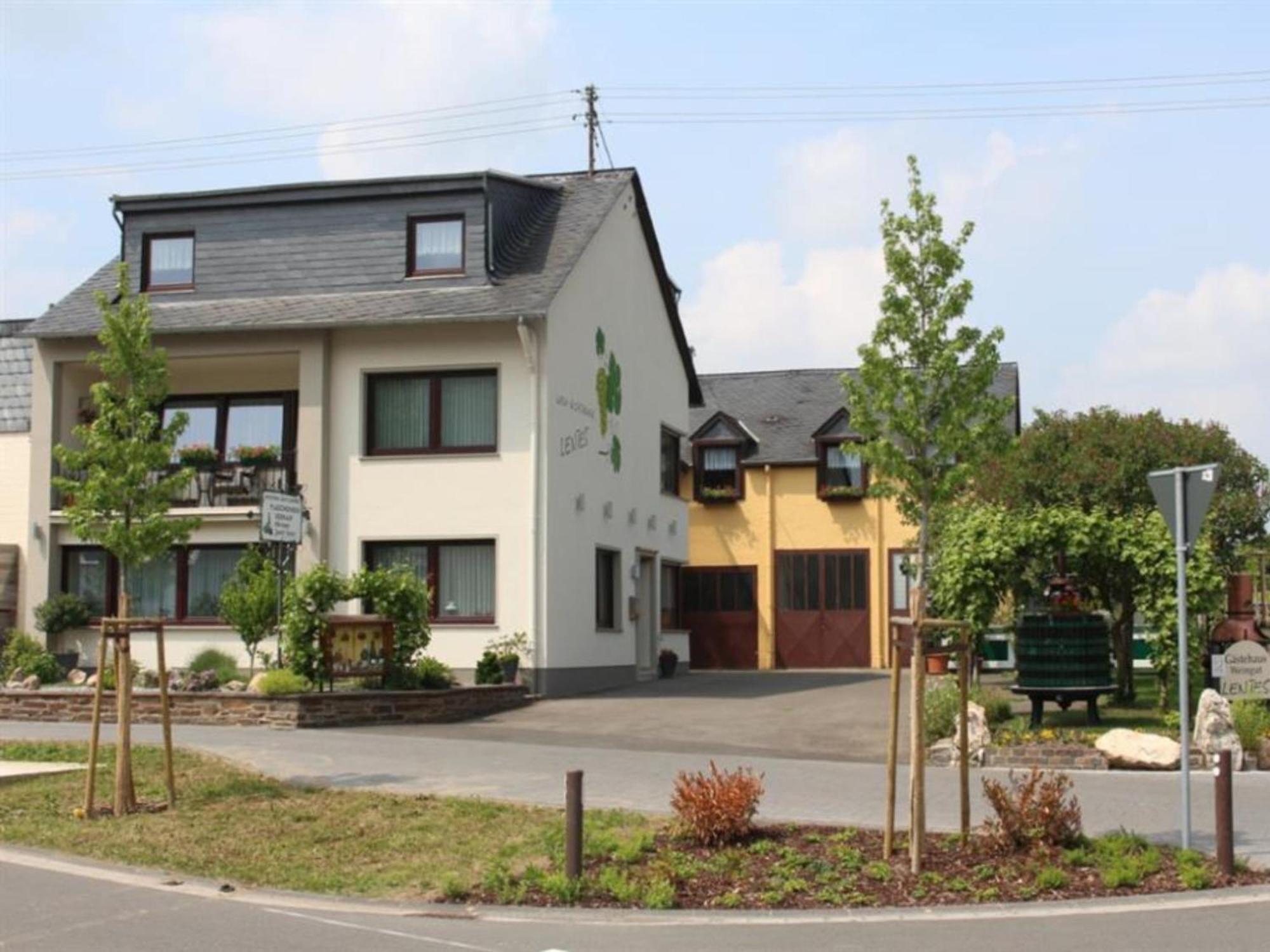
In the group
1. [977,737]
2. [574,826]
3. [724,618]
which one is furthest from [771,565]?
[574,826]

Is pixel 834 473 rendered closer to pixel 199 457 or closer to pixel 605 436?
pixel 605 436

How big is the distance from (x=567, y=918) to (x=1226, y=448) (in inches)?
959

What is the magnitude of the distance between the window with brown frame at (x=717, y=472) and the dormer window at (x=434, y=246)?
1561 centimetres

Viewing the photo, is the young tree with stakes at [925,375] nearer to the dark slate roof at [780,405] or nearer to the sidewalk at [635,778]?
the sidewalk at [635,778]

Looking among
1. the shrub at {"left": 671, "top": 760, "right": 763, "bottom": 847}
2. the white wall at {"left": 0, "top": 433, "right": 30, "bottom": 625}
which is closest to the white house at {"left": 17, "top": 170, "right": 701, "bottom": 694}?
the white wall at {"left": 0, "top": 433, "right": 30, "bottom": 625}

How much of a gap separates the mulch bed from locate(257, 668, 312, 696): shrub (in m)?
11.1

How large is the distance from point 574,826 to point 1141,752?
8728mm

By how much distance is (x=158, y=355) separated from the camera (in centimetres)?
1582

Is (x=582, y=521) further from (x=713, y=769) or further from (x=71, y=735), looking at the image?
(x=713, y=769)

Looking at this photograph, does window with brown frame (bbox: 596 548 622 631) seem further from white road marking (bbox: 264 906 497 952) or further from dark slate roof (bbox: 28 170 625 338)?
white road marking (bbox: 264 906 497 952)

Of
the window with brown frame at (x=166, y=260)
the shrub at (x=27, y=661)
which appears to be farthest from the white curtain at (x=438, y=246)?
the shrub at (x=27, y=661)

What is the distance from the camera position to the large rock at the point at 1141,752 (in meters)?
17.5

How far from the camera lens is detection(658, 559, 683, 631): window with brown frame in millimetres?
36344

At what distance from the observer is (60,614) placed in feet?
93.3
